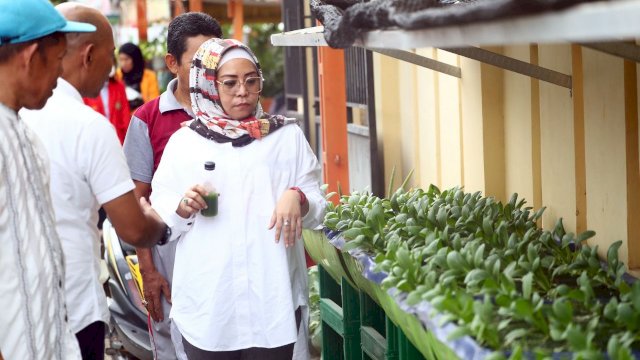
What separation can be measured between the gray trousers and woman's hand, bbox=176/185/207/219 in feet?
2.01

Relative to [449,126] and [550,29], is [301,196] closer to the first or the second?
[449,126]

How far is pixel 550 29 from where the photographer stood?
1.90m

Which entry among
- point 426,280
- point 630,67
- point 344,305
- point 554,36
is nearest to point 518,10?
point 554,36

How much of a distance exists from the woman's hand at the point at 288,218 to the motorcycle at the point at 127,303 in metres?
2.09

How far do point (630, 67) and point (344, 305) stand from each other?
157 centimetres

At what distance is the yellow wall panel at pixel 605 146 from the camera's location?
4.02 metres

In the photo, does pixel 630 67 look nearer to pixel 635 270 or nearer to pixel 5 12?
pixel 635 270

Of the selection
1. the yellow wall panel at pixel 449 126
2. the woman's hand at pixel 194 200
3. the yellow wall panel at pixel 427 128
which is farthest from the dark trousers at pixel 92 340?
the yellow wall panel at pixel 427 128

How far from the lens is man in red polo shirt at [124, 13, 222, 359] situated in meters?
4.61

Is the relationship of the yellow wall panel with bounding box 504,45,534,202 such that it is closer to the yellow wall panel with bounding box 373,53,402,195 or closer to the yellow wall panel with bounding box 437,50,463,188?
the yellow wall panel with bounding box 437,50,463,188

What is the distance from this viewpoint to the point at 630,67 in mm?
3934

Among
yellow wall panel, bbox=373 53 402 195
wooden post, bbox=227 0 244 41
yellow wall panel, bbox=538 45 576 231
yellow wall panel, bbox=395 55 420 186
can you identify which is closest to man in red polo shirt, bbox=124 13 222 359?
yellow wall panel, bbox=538 45 576 231

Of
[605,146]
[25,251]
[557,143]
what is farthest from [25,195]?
[557,143]

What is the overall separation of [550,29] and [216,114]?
2.46m
